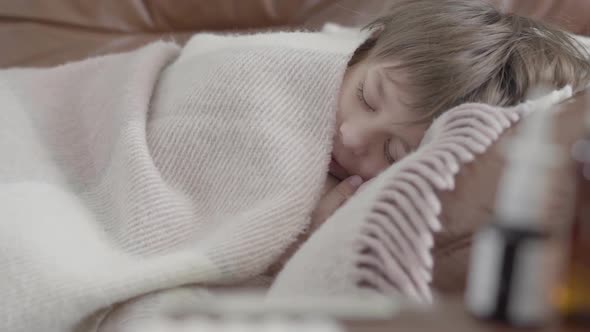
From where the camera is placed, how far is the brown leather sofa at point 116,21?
56.1 inches

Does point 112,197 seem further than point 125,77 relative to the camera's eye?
No

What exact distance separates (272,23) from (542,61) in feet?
2.06

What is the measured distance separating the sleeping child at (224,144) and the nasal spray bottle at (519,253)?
14.9 inches

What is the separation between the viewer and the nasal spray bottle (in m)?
0.44

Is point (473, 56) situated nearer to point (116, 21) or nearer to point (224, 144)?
point (224, 144)

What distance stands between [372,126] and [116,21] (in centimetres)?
71

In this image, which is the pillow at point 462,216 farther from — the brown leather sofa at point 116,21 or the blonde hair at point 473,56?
the brown leather sofa at point 116,21

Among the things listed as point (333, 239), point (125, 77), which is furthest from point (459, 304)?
point (125, 77)

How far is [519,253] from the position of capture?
44 centimetres

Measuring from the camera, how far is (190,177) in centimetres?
92

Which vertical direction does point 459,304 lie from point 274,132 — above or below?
above

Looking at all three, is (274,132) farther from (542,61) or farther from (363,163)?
(542,61)

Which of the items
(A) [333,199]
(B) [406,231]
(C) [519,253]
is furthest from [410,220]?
(A) [333,199]

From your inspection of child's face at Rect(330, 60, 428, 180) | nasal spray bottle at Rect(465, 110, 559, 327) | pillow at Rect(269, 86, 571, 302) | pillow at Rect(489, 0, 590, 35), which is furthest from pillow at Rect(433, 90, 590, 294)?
pillow at Rect(489, 0, 590, 35)
